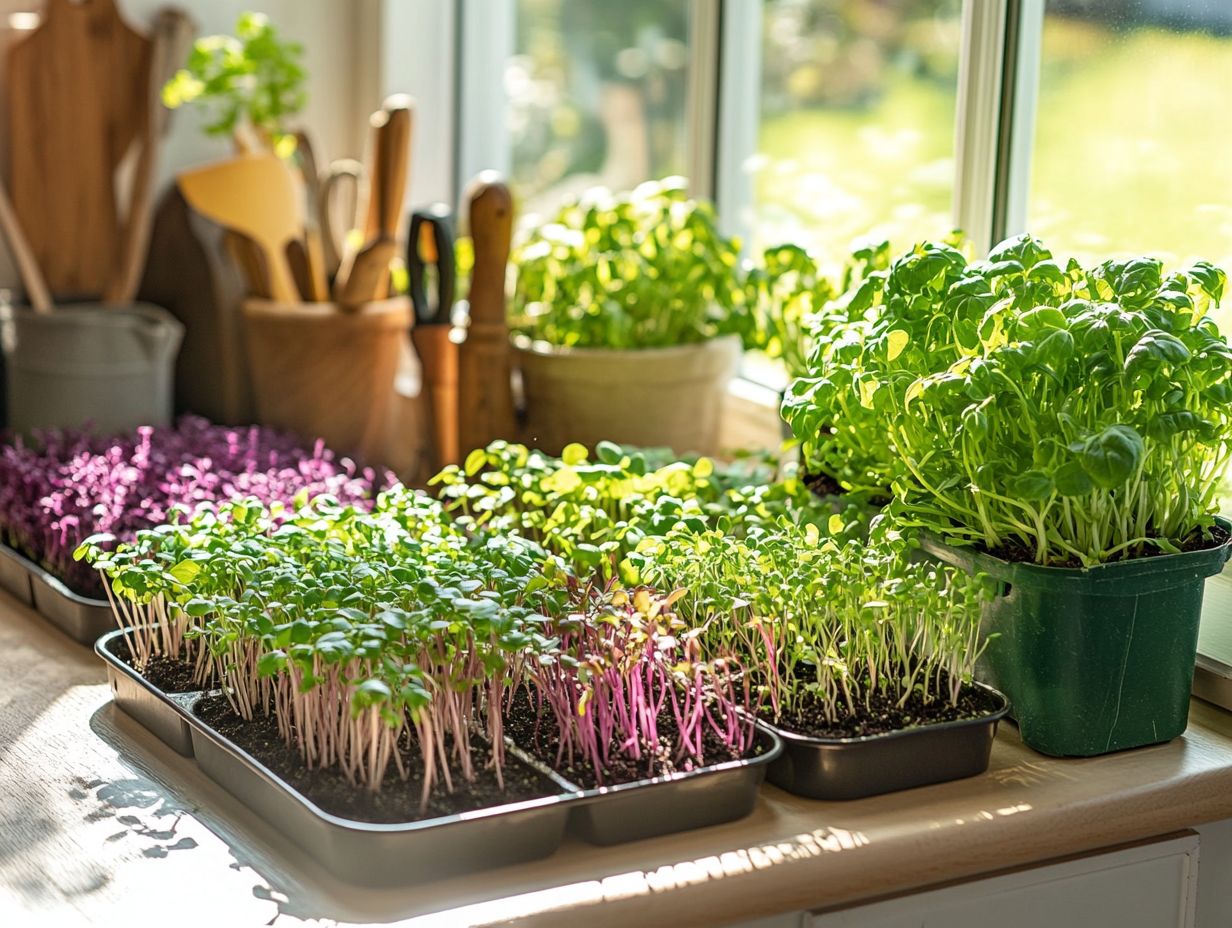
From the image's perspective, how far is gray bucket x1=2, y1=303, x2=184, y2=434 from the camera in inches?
68.9

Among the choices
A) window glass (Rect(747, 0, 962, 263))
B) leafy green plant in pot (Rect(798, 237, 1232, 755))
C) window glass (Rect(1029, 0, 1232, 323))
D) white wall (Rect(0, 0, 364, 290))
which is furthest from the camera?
white wall (Rect(0, 0, 364, 290))

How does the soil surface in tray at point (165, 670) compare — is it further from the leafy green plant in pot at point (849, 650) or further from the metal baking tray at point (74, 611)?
the leafy green plant in pot at point (849, 650)

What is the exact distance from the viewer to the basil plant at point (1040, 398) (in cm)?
95

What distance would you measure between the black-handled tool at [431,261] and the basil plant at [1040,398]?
0.64 m

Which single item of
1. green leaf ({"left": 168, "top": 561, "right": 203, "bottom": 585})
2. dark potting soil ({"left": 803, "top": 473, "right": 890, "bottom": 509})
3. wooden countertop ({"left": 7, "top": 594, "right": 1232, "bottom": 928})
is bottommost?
wooden countertop ({"left": 7, "top": 594, "right": 1232, "bottom": 928})

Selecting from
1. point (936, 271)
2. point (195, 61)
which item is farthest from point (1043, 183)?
point (195, 61)

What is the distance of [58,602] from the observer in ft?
4.35

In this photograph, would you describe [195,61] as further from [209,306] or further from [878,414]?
[878,414]

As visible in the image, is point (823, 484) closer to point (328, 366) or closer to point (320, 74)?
point (328, 366)

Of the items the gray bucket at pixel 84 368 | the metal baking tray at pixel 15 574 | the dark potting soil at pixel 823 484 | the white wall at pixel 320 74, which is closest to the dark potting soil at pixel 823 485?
the dark potting soil at pixel 823 484

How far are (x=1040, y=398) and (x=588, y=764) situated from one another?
14.6 inches

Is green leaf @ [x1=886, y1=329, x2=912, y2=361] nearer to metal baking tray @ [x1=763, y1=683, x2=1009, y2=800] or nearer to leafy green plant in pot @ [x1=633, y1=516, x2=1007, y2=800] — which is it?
leafy green plant in pot @ [x1=633, y1=516, x2=1007, y2=800]

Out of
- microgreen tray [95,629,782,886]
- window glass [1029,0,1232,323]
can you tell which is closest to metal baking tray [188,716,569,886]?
microgreen tray [95,629,782,886]

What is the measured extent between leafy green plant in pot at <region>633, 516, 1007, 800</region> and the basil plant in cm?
6
